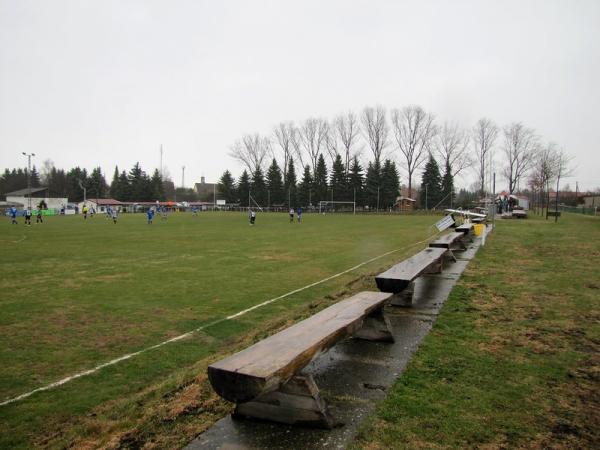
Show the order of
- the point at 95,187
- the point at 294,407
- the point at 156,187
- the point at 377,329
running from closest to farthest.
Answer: the point at 294,407
the point at 377,329
the point at 156,187
the point at 95,187

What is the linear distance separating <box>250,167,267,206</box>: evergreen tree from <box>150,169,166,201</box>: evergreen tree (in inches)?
1153

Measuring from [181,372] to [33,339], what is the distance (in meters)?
2.78

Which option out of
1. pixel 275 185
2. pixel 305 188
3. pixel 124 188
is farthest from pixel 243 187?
pixel 124 188

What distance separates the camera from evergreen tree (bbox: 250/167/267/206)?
285 ft

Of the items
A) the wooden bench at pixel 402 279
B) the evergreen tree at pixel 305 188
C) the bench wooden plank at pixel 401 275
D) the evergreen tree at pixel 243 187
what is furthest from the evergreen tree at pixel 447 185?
the wooden bench at pixel 402 279

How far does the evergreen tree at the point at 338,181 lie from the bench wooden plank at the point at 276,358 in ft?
250

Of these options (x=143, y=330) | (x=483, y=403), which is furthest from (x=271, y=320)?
(x=483, y=403)

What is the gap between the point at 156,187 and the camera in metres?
104

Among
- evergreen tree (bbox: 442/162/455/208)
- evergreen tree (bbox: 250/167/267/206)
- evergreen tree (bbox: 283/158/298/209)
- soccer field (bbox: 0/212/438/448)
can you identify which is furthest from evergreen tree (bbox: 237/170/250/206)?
soccer field (bbox: 0/212/438/448)

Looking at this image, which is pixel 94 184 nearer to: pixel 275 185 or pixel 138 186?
pixel 138 186

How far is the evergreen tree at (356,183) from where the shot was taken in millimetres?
78250

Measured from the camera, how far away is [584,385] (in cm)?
361

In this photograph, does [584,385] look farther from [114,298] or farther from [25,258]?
[25,258]

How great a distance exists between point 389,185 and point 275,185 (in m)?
23.4
